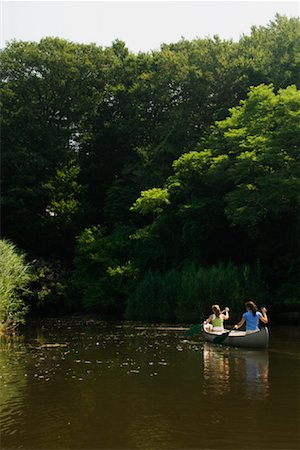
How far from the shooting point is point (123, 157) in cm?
4591

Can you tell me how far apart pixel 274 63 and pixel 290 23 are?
6.31 meters

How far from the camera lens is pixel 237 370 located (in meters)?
12.8

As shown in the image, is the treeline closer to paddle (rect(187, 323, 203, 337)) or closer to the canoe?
paddle (rect(187, 323, 203, 337))

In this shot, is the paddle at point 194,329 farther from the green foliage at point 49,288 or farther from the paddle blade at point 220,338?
the green foliage at point 49,288

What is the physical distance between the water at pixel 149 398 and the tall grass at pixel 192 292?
8.95m

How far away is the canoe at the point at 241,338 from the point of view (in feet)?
54.4

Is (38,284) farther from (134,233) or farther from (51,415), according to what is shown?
(51,415)

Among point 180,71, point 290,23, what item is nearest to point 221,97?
point 180,71

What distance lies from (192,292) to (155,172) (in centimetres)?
1351

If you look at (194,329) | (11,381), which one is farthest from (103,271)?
(11,381)

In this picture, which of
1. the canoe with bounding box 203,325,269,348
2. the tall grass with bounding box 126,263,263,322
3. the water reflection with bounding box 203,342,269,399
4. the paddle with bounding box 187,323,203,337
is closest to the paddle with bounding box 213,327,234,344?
the canoe with bounding box 203,325,269,348

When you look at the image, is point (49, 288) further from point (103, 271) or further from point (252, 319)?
point (252, 319)

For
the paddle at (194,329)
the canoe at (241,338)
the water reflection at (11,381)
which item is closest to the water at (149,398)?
the water reflection at (11,381)

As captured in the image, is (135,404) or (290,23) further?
(290,23)
